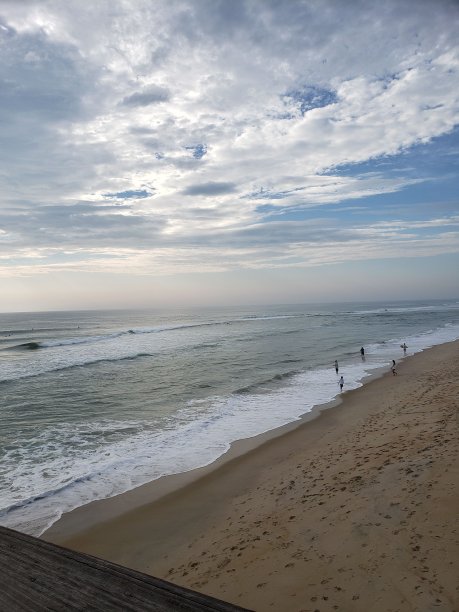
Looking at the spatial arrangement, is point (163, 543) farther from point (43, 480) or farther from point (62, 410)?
point (62, 410)

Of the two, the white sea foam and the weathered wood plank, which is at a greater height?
the weathered wood plank

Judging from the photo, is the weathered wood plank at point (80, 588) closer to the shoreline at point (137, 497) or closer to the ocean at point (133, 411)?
the shoreline at point (137, 497)

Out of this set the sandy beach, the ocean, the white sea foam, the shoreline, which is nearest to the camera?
the sandy beach

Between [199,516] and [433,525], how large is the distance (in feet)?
15.2

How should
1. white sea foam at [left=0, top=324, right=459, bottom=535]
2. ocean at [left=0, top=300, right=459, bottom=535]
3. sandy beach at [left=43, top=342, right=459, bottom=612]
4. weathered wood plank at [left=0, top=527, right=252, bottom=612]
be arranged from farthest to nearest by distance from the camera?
ocean at [left=0, top=300, right=459, bottom=535], white sea foam at [left=0, top=324, right=459, bottom=535], sandy beach at [left=43, top=342, right=459, bottom=612], weathered wood plank at [left=0, top=527, right=252, bottom=612]

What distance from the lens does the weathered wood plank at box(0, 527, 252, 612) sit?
1.39 metres

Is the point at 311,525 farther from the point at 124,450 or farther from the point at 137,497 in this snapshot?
the point at 124,450

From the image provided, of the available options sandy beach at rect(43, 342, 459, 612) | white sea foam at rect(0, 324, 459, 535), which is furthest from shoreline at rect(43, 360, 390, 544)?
white sea foam at rect(0, 324, 459, 535)

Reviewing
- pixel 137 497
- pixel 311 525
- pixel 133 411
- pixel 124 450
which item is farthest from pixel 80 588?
pixel 133 411

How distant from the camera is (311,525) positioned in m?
6.46

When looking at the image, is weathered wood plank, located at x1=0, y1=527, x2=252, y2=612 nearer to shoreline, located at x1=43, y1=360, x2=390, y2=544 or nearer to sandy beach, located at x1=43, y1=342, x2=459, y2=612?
sandy beach, located at x1=43, y1=342, x2=459, y2=612

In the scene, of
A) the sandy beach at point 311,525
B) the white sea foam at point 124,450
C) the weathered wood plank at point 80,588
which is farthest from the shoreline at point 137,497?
the weathered wood plank at point 80,588

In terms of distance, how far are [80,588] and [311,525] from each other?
5982 millimetres

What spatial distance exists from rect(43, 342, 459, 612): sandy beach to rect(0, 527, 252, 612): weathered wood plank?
405cm
